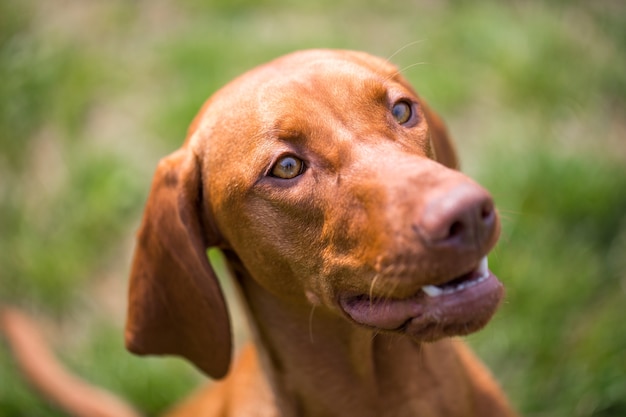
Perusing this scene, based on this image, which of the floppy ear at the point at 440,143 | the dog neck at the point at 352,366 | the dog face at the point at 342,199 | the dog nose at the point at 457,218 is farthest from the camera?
the floppy ear at the point at 440,143

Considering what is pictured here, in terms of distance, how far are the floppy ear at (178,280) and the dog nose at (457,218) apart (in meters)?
1.14

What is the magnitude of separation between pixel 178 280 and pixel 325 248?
745 mm

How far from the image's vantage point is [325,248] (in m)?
2.88

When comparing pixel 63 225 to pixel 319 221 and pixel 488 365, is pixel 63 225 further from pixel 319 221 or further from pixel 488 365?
pixel 319 221

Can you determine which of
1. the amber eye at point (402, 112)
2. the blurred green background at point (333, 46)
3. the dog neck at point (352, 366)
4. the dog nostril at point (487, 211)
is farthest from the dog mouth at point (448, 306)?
the blurred green background at point (333, 46)

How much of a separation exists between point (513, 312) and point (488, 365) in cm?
36

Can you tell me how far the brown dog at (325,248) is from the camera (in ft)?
8.42

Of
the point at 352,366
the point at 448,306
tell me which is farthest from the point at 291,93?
the point at 352,366

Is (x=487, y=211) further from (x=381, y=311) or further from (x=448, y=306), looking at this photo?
(x=381, y=311)

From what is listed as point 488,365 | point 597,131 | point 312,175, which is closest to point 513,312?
point 488,365

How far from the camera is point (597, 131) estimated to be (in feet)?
19.2

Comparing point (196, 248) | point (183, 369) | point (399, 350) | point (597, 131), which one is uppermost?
point (196, 248)

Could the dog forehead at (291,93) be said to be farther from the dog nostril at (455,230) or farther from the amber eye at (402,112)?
the dog nostril at (455,230)

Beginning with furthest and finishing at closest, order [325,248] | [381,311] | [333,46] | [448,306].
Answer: [333,46] → [325,248] → [381,311] → [448,306]
